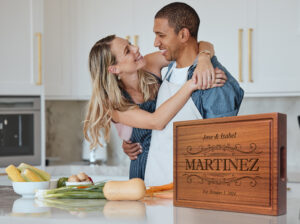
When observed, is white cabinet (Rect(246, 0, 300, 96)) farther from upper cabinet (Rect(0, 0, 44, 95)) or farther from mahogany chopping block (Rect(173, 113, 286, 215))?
mahogany chopping block (Rect(173, 113, 286, 215))

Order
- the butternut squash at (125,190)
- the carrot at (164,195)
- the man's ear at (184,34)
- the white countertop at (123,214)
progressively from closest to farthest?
the white countertop at (123,214)
the butternut squash at (125,190)
the carrot at (164,195)
the man's ear at (184,34)

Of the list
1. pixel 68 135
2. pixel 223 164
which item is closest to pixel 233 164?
pixel 223 164

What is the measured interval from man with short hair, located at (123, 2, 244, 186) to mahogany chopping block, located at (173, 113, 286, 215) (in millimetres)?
577

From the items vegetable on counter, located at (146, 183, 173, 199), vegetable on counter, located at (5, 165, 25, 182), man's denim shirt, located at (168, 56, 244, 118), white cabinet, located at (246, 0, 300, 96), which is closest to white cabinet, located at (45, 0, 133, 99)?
white cabinet, located at (246, 0, 300, 96)

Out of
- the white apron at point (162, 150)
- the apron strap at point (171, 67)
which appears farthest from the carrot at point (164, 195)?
the apron strap at point (171, 67)

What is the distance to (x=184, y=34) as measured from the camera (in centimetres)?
196

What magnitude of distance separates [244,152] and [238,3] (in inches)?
91.9

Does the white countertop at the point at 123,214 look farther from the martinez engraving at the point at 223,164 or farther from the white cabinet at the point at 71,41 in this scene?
the white cabinet at the point at 71,41

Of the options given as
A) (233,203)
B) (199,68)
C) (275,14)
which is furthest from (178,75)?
(275,14)

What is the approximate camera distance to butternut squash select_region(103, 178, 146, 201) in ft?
4.50

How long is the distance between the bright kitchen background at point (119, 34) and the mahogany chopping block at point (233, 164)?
1.89 meters

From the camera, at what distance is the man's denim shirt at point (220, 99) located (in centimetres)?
185

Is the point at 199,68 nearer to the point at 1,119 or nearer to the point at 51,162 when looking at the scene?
the point at 1,119

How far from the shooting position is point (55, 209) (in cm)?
129
